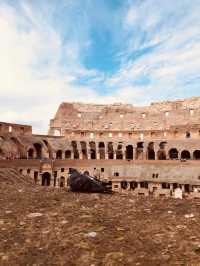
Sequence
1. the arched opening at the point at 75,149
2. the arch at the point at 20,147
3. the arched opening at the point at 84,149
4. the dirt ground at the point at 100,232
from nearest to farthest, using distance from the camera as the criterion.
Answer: the dirt ground at the point at 100,232
the arch at the point at 20,147
the arched opening at the point at 75,149
the arched opening at the point at 84,149

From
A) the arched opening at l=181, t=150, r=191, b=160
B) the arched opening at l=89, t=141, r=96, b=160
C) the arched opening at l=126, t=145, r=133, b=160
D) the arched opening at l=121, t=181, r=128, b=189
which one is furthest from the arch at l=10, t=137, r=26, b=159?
the arched opening at l=181, t=150, r=191, b=160

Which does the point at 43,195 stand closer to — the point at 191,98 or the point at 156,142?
the point at 156,142

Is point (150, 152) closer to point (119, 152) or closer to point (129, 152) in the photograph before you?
point (129, 152)

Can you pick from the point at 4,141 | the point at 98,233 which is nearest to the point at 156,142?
the point at 4,141

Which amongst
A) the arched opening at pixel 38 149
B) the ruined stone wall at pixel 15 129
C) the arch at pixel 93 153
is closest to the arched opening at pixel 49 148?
the arched opening at pixel 38 149

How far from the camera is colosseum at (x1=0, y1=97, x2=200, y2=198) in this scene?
36281 mm

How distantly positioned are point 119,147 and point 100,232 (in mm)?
43780

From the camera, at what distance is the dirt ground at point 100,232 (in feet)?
15.1

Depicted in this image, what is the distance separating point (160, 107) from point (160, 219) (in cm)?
4962

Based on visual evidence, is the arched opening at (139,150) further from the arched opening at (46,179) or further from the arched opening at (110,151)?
the arched opening at (46,179)

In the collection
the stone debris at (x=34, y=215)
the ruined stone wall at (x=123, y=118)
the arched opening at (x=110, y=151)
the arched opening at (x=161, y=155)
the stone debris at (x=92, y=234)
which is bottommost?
the stone debris at (x=92, y=234)

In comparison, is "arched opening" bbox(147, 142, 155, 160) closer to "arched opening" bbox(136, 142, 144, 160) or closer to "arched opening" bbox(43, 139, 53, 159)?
"arched opening" bbox(136, 142, 144, 160)

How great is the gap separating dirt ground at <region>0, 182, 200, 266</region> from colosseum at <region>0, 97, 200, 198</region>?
2491 centimetres

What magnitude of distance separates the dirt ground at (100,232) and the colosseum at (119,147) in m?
24.9
